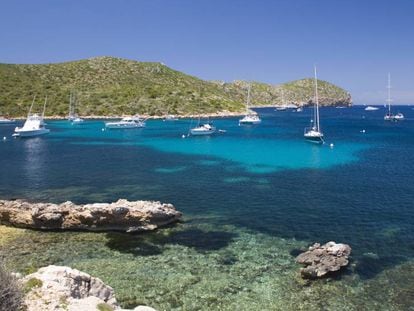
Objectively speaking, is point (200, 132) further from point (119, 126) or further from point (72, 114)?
point (72, 114)

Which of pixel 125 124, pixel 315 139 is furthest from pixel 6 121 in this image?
pixel 315 139

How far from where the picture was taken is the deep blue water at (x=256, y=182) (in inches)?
1379

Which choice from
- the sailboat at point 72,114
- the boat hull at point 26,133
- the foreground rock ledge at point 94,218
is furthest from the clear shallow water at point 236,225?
the sailboat at point 72,114

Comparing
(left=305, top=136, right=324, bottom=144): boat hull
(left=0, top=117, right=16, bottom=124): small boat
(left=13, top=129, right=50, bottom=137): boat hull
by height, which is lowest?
(left=305, top=136, right=324, bottom=144): boat hull

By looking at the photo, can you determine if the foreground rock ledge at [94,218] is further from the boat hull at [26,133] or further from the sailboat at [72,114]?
the sailboat at [72,114]

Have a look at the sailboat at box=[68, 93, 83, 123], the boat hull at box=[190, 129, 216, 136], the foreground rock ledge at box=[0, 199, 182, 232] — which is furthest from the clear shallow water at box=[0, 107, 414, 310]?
the sailboat at box=[68, 93, 83, 123]

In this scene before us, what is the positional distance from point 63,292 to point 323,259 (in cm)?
1676

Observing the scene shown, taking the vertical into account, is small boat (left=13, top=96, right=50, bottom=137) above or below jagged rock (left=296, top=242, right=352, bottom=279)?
above

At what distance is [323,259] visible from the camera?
86.7 feet

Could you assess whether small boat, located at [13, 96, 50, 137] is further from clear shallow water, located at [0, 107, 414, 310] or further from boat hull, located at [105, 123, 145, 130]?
clear shallow water, located at [0, 107, 414, 310]

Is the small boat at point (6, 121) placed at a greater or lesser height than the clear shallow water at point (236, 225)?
greater

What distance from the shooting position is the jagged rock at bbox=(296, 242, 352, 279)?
25.5 m

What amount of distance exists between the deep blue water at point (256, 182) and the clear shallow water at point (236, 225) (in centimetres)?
19

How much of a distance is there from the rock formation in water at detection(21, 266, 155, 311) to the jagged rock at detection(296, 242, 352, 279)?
12667mm
